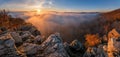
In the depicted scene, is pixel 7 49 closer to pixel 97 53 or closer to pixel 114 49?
pixel 97 53

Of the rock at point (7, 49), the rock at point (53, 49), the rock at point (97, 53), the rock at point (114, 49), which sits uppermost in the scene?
the rock at point (7, 49)

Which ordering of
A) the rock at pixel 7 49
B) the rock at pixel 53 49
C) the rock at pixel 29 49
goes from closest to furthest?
the rock at pixel 7 49 → the rock at pixel 29 49 → the rock at pixel 53 49

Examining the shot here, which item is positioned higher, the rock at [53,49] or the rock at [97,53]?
the rock at [53,49]

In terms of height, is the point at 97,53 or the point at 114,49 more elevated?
the point at 97,53

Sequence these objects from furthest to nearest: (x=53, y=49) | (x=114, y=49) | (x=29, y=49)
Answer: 1. (x=114, y=49)
2. (x=53, y=49)
3. (x=29, y=49)

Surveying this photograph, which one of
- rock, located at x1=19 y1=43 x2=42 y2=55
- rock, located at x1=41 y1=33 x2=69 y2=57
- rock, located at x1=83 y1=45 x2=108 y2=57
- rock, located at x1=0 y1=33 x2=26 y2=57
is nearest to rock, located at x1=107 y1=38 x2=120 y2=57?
rock, located at x1=83 y1=45 x2=108 y2=57

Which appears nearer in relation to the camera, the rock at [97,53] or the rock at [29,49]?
the rock at [29,49]

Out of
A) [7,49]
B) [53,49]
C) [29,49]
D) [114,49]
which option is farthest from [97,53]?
[7,49]

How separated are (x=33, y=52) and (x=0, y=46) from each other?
771 cm

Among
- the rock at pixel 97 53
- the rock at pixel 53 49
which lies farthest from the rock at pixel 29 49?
the rock at pixel 97 53

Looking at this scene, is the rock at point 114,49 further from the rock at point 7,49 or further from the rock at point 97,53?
the rock at point 7,49

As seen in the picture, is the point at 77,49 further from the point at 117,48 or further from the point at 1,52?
the point at 1,52

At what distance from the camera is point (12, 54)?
3794 centimetres

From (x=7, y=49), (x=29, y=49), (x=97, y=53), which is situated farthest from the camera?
(x=97, y=53)
